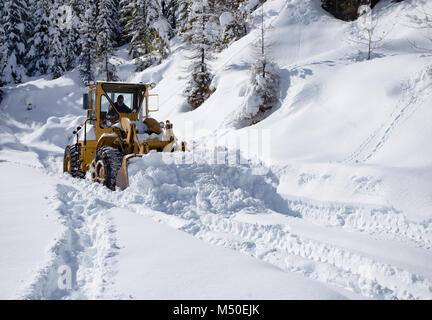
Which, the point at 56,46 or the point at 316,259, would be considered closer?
the point at 316,259

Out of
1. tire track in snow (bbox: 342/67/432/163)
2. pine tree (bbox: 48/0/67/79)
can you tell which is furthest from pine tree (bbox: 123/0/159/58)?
tire track in snow (bbox: 342/67/432/163)

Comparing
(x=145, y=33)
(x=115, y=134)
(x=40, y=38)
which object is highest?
(x=145, y=33)

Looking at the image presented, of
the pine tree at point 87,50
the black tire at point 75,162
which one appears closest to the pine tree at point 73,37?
the pine tree at point 87,50

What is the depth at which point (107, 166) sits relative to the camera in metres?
8.07

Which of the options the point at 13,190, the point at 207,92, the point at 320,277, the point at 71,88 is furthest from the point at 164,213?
the point at 71,88

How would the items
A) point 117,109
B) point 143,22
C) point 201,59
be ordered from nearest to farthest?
point 117,109
point 201,59
point 143,22

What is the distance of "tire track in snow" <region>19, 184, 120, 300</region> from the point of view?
309cm

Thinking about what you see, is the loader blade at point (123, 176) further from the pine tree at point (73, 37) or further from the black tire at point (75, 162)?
the pine tree at point (73, 37)

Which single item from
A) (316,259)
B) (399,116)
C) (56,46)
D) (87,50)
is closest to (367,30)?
(399,116)

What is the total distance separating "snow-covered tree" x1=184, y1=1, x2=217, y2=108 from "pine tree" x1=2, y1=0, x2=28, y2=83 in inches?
785

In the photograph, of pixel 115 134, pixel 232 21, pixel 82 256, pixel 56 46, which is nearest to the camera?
pixel 82 256

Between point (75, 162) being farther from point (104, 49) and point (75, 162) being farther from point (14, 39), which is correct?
point (14, 39)

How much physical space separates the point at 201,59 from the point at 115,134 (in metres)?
10.8

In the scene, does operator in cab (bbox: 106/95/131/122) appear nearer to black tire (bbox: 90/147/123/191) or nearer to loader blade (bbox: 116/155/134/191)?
black tire (bbox: 90/147/123/191)
